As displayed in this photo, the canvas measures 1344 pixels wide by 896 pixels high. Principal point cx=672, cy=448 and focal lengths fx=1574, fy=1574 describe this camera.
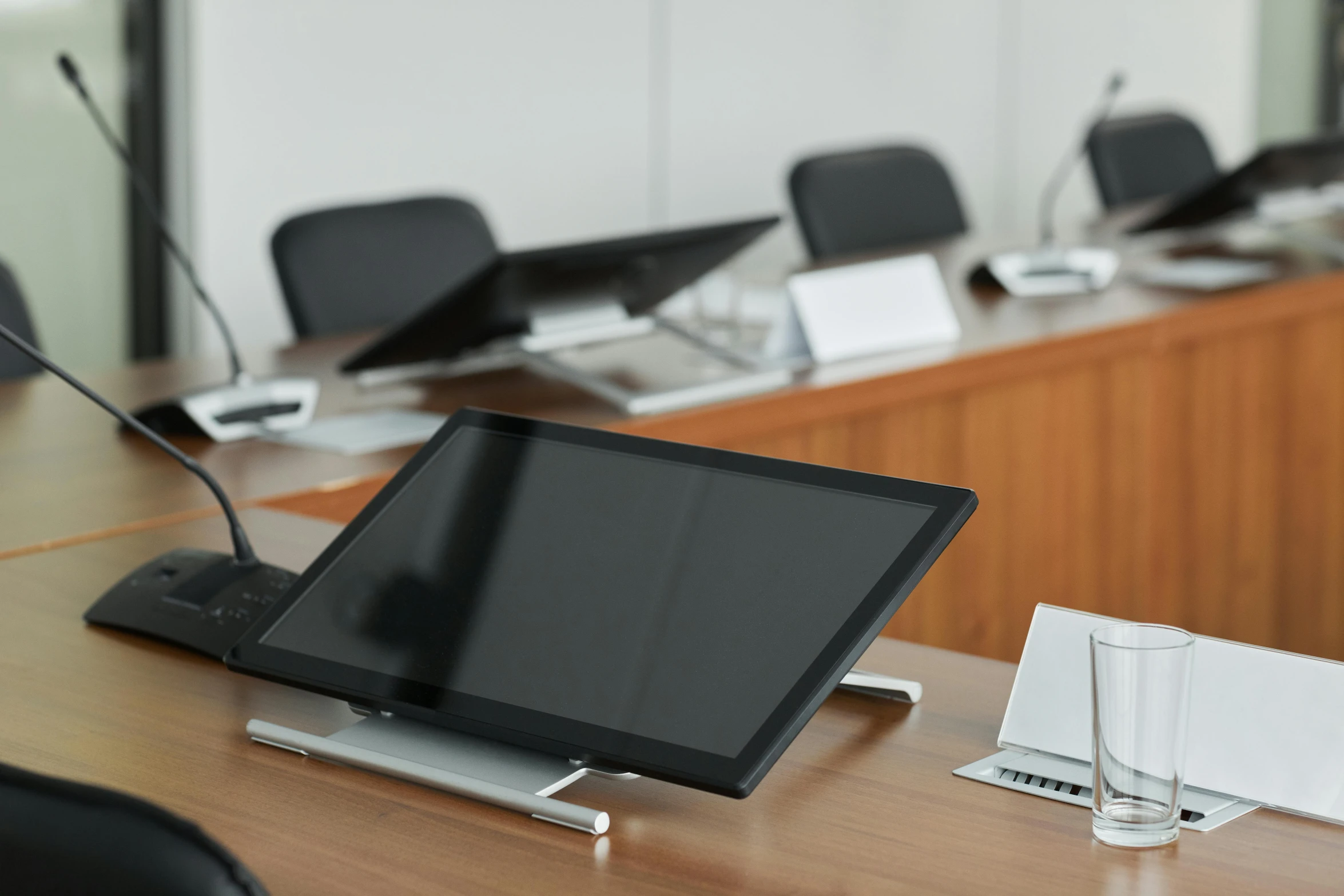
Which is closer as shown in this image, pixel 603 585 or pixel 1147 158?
pixel 603 585

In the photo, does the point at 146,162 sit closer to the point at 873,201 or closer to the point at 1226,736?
the point at 873,201

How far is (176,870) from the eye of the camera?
61cm

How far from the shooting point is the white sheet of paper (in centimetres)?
184

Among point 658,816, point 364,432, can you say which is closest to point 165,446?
point 658,816

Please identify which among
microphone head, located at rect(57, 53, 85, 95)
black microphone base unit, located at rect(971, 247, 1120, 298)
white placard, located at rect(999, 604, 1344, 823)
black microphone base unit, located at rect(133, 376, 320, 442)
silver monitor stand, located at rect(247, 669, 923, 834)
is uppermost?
microphone head, located at rect(57, 53, 85, 95)

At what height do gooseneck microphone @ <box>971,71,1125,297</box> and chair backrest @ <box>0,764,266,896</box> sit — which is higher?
chair backrest @ <box>0,764,266,896</box>

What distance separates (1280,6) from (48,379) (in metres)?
5.55

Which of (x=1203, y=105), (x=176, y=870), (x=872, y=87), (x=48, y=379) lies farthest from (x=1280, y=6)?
(x=176, y=870)

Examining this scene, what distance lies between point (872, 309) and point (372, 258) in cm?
91

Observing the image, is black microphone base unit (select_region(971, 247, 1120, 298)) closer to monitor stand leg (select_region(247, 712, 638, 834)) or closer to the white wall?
the white wall

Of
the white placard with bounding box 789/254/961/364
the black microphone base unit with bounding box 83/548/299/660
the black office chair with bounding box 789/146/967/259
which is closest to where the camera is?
the black microphone base unit with bounding box 83/548/299/660

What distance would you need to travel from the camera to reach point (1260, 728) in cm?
93

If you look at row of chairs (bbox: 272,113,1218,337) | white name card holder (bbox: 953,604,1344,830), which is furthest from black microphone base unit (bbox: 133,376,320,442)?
white name card holder (bbox: 953,604,1344,830)

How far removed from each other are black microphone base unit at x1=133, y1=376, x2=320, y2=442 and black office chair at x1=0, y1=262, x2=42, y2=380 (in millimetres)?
480
